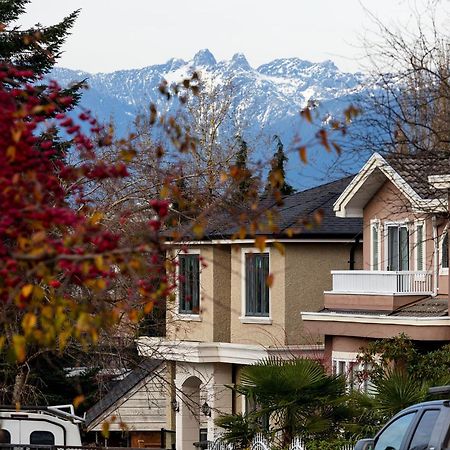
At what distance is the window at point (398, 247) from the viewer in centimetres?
3294

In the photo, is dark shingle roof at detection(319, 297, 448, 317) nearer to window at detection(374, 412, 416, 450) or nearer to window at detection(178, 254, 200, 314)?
window at detection(178, 254, 200, 314)

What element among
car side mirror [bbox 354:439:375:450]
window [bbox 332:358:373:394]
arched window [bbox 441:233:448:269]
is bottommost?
car side mirror [bbox 354:439:375:450]

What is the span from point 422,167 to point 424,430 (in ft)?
43.6

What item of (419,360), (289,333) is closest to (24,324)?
(419,360)

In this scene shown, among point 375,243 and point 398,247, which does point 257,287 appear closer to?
point 375,243

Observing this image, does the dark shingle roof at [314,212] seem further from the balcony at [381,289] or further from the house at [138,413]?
the house at [138,413]

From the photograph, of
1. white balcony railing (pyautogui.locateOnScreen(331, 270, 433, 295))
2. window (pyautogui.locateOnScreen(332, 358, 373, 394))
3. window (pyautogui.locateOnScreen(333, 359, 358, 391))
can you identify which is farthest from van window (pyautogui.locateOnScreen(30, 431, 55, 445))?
Result: white balcony railing (pyautogui.locateOnScreen(331, 270, 433, 295))

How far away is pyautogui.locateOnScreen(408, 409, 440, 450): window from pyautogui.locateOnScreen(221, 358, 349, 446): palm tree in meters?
10.9

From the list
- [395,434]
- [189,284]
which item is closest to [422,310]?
[189,284]

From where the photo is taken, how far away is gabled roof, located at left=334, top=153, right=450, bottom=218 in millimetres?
25938

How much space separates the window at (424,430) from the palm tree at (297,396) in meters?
10.9

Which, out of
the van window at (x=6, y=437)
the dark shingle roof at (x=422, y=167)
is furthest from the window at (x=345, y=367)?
the van window at (x=6, y=437)

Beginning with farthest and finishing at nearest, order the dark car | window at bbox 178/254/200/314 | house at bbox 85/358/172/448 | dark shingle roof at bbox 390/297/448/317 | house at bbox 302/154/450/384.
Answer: house at bbox 85/358/172/448 < window at bbox 178/254/200/314 < dark shingle roof at bbox 390/297/448/317 < house at bbox 302/154/450/384 < the dark car

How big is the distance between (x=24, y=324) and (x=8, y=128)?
1149mm
